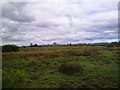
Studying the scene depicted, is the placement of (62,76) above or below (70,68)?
below

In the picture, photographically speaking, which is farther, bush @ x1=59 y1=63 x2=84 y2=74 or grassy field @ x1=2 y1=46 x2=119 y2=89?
bush @ x1=59 y1=63 x2=84 y2=74

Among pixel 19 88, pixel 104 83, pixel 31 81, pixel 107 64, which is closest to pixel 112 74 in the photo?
pixel 104 83

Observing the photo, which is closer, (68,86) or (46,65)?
(68,86)

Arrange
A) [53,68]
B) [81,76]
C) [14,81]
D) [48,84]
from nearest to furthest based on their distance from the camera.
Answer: [14,81] → [48,84] → [81,76] → [53,68]

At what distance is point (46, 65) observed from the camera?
79.4 ft

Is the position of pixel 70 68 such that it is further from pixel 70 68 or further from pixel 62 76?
pixel 62 76

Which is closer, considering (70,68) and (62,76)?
(62,76)

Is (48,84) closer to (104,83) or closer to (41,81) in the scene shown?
(41,81)

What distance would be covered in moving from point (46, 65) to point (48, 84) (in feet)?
21.6

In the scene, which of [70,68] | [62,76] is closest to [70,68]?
[70,68]

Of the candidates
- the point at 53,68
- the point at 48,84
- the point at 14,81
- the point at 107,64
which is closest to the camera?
the point at 14,81

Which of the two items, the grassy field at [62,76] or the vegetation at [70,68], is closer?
the grassy field at [62,76]

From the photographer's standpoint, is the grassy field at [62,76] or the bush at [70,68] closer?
the grassy field at [62,76]

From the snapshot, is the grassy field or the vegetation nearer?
the grassy field
